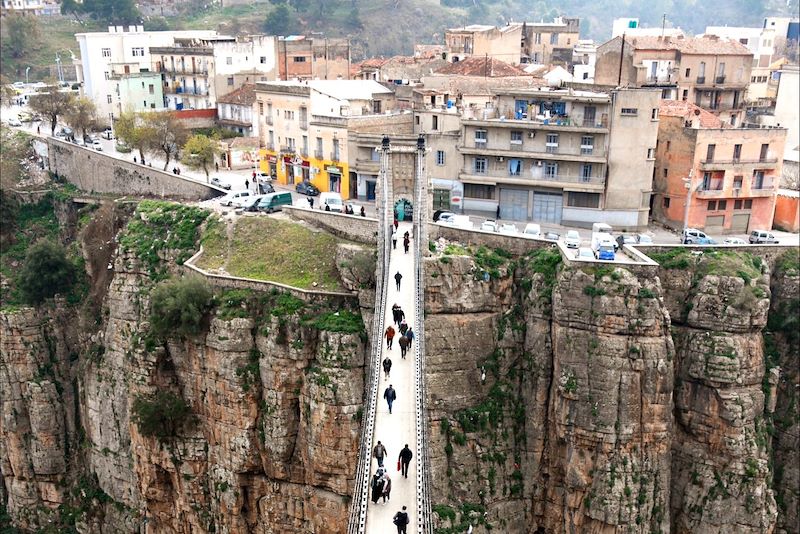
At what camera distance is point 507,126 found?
45344 mm

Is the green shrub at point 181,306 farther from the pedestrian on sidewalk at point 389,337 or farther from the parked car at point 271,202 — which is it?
the pedestrian on sidewalk at point 389,337

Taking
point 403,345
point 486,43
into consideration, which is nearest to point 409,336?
point 403,345

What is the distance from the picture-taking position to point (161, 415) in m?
38.6

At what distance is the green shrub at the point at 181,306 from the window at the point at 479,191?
52.9 feet

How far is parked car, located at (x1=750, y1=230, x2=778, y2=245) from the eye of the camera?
129 ft

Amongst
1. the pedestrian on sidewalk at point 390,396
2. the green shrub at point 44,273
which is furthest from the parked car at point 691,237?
the green shrub at point 44,273

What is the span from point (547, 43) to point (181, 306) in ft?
178

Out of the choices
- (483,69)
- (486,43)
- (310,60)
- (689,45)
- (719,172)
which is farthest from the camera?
(486,43)

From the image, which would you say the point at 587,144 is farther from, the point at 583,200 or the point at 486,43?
the point at 486,43

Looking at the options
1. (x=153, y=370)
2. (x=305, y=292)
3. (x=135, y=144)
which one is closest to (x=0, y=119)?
(x=135, y=144)

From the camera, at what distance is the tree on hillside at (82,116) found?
62625 millimetres

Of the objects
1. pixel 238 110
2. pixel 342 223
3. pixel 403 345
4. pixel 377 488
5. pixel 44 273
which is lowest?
pixel 44 273

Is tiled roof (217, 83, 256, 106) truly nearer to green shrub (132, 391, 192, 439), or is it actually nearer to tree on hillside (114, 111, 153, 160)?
tree on hillside (114, 111, 153, 160)

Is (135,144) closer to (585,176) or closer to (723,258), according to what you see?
(585,176)
